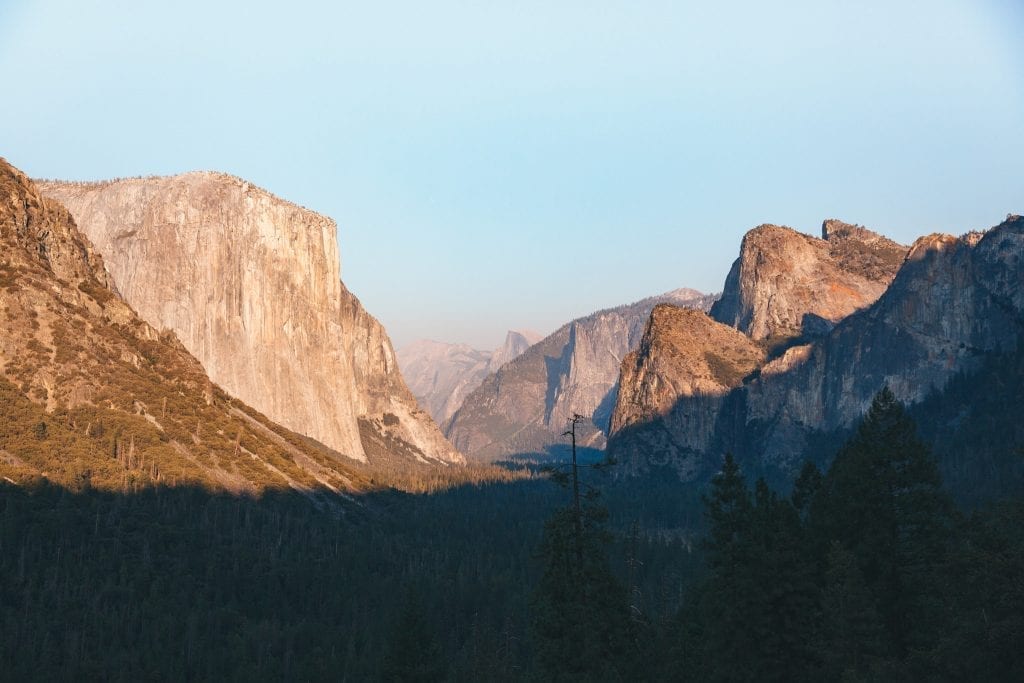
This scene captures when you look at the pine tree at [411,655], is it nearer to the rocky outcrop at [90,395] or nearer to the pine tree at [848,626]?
the pine tree at [848,626]

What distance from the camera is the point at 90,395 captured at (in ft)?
518

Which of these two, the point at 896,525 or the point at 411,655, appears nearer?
the point at 896,525

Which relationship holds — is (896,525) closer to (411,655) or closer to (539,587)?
(539,587)

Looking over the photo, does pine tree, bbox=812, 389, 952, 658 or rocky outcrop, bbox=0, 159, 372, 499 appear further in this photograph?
rocky outcrop, bbox=0, 159, 372, 499

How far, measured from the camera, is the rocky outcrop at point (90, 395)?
142 meters

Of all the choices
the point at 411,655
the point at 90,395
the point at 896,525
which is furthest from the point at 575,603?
the point at 90,395

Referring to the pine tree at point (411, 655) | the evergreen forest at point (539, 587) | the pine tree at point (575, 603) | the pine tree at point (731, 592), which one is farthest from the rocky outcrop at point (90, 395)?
the pine tree at point (731, 592)

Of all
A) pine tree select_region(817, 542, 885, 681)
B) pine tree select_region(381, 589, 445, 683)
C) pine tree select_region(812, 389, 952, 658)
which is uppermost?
pine tree select_region(812, 389, 952, 658)

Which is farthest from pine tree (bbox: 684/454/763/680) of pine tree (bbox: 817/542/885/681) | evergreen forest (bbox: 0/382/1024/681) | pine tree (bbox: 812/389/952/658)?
pine tree (bbox: 817/542/885/681)

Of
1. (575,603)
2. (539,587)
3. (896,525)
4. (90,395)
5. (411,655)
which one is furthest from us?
(90,395)

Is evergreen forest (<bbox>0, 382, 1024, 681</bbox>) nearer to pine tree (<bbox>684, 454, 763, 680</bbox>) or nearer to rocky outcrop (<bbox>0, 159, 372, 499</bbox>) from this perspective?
pine tree (<bbox>684, 454, 763, 680</bbox>)

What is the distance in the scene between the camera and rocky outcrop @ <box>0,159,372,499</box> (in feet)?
466

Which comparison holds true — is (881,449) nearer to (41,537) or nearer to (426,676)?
(426,676)

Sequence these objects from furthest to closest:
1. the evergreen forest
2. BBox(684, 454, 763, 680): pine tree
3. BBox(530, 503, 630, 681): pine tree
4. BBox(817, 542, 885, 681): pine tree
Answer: BBox(684, 454, 763, 680): pine tree
BBox(530, 503, 630, 681): pine tree
the evergreen forest
BBox(817, 542, 885, 681): pine tree
